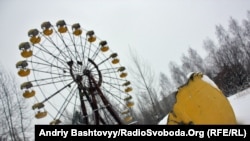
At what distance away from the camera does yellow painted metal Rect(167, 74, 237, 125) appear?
260 inches

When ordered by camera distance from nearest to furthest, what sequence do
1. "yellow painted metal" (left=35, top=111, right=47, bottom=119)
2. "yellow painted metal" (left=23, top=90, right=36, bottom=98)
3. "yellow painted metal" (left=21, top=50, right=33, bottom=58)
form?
"yellow painted metal" (left=35, top=111, right=47, bottom=119) < "yellow painted metal" (left=23, top=90, right=36, bottom=98) < "yellow painted metal" (left=21, top=50, right=33, bottom=58)

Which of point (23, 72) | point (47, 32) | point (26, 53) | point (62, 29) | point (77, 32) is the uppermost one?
point (77, 32)

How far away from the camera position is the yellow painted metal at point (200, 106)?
6613mm

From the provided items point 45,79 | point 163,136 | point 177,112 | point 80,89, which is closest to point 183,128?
point 163,136

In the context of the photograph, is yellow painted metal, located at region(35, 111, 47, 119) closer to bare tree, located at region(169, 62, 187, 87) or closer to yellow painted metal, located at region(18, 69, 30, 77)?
yellow painted metal, located at region(18, 69, 30, 77)

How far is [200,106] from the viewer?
6.67 metres

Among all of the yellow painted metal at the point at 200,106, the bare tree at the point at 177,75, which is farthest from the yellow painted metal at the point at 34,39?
the bare tree at the point at 177,75

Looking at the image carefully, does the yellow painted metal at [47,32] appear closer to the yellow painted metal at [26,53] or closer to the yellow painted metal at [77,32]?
the yellow painted metal at [26,53]

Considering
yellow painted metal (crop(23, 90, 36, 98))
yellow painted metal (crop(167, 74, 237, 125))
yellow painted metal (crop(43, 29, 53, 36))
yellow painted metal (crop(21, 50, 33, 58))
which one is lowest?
yellow painted metal (crop(167, 74, 237, 125))

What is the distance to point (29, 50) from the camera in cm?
964

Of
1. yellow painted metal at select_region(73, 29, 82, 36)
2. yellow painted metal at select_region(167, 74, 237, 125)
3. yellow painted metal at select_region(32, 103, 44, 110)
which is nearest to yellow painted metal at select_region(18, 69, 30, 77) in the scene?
yellow painted metal at select_region(32, 103, 44, 110)

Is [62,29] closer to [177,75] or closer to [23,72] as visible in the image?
[23,72]

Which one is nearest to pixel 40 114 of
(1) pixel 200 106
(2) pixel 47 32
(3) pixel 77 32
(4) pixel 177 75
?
(2) pixel 47 32

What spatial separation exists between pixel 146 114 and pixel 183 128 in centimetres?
3508
